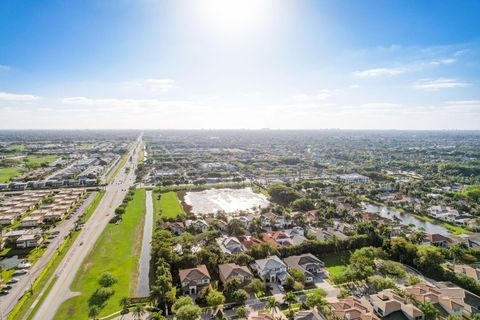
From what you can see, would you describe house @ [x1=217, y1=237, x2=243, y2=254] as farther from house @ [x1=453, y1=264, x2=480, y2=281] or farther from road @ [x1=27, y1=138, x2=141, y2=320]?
house @ [x1=453, y1=264, x2=480, y2=281]

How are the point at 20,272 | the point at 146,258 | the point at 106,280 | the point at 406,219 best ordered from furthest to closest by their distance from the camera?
the point at 406,219, the point at 146,258, the point at 20,272, the point at 106,280

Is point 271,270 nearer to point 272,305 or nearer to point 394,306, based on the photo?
point 272,305

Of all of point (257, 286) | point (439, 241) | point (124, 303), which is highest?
point (257, 286)

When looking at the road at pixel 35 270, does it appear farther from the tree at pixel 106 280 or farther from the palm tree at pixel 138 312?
the palm tree at pixel 138 312

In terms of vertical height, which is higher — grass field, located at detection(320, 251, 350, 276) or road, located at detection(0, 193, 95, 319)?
road, located at detection(0, 193, 95, 319)

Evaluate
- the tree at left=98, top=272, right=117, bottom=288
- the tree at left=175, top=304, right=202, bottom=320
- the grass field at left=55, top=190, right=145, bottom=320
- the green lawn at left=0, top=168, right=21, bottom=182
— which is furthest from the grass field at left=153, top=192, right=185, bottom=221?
the green lawn at left=0, top=168, right=21, bottom=182

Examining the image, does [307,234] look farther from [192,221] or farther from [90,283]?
[90,283]

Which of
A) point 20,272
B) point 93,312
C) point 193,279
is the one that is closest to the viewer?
point 93,312

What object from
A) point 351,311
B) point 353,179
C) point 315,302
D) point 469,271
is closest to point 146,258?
point 315,302
